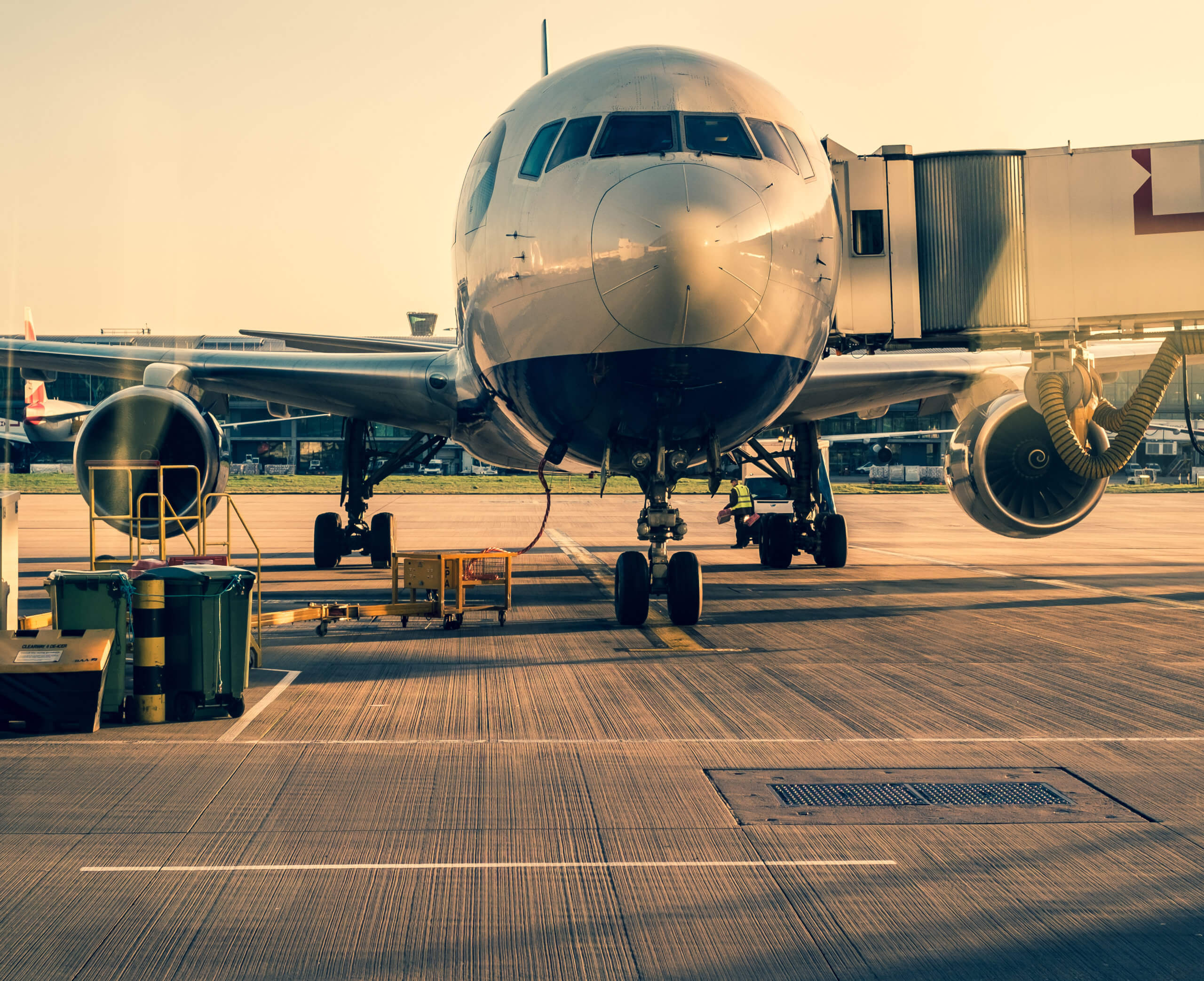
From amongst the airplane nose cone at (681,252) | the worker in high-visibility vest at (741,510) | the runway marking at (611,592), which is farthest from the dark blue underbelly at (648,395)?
the worker in high-visibility vest at (741,510)

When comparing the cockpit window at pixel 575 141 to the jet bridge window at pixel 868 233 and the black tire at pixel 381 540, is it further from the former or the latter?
the black tire at pixel 381 540

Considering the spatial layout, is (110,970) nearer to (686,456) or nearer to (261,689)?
(261,689)

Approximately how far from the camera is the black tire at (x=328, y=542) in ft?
60.3

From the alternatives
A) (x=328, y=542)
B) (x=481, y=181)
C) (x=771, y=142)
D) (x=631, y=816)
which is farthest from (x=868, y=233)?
(x=631, y=816)

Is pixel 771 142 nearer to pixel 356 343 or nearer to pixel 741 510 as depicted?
pixel 356 343

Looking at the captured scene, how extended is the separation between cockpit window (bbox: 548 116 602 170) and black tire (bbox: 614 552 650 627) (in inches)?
146

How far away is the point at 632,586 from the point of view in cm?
1108

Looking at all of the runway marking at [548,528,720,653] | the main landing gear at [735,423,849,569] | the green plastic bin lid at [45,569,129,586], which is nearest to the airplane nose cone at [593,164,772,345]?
the runway marking at [548,528,720,653]

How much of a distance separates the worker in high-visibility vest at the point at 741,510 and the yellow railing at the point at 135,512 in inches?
468

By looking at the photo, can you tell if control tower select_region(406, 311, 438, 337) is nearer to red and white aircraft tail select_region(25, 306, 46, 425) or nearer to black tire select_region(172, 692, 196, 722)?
red and white aircraft tail select_region(25, 306, 46, 425)

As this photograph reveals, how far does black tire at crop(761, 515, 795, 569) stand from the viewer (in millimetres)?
18469

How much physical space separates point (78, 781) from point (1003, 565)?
16483mm

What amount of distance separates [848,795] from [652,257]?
4.35m

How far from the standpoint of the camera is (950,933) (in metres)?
3.90
